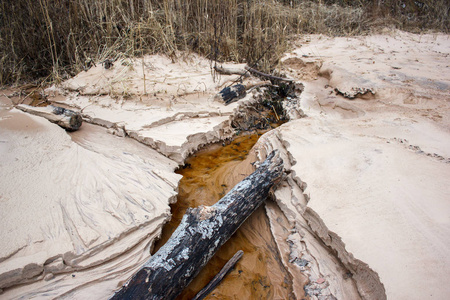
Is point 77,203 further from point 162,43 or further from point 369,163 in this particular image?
point 162,43

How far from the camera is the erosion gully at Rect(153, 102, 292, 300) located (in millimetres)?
1634

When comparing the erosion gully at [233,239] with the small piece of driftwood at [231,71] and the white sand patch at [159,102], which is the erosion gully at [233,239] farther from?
the small piece of driftwood at [231,71]

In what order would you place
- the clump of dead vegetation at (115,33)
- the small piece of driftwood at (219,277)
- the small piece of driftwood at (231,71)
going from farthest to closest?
the small piece of driftwood at (231,71)
the clump of dead vegetation at (115,33)
the small piece of driftwood at (219,277)

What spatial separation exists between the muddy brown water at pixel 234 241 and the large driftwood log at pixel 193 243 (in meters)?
0.21

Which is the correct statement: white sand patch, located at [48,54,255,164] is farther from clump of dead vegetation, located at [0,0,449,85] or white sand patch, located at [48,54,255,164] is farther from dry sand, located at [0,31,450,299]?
clump of dead vegetation, located at [0,0,449,85]

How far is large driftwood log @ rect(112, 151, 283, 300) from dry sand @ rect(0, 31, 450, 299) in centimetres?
28

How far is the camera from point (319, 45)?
5133mm

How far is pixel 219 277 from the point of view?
5.33 feet

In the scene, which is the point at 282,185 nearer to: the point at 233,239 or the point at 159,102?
the point at 233,239

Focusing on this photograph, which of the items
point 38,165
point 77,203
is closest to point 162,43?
point 38,165

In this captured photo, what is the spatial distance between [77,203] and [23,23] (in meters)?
3.85

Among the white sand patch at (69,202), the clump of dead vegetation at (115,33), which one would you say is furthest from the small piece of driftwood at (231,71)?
the white sand patch at (69,202)

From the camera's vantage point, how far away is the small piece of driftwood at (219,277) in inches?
60.6

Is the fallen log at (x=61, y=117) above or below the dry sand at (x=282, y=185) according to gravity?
above
